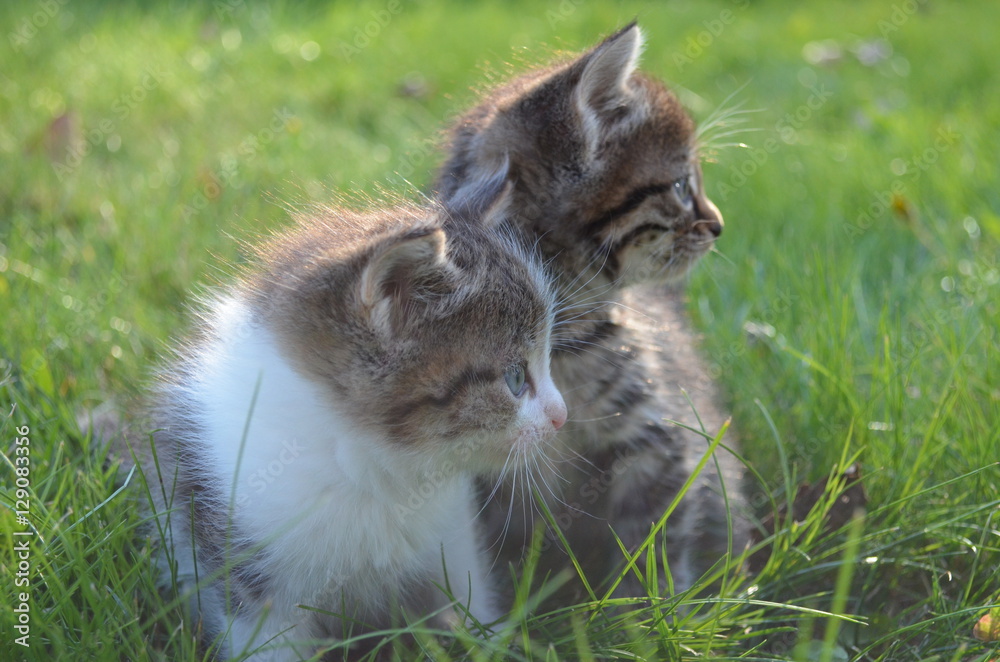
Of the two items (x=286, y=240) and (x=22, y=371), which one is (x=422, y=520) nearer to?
(x=286, y=240)

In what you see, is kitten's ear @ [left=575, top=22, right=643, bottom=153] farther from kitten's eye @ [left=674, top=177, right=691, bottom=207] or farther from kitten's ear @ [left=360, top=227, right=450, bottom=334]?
kitten's ear @ [left=360, top=227, right=450, bottom=334]

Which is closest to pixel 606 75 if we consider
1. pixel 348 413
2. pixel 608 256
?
pixel 608 256

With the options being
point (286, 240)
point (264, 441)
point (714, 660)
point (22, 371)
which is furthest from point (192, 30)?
point (714, 660)

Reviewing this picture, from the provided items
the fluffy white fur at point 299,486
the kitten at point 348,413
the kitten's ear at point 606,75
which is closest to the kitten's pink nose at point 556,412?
the kitten at point 348,413

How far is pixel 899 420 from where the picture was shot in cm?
212

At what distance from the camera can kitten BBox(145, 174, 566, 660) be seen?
1584 mm

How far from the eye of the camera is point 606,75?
6.91ft

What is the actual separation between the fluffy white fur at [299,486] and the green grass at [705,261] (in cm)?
22

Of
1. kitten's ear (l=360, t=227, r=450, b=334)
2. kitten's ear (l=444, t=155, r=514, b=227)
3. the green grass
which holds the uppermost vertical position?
kitten's ear (l=360, t=227, r=450, b=334)

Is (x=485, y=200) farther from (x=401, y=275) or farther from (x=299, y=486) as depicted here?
(x=299, y=486)

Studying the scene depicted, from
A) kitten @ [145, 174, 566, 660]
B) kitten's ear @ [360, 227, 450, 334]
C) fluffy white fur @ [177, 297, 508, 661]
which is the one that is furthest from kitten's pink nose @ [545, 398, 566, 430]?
kitten's ear @ [360, 227, 450, 334]

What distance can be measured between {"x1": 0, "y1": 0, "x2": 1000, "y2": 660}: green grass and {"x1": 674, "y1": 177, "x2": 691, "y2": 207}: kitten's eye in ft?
1.07

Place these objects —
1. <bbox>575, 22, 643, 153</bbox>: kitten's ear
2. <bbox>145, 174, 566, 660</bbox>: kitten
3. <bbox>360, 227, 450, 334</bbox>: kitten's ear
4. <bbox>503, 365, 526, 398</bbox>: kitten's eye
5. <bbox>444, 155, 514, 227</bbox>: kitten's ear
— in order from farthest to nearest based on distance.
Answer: <bbox>575, 22, 643, 153</bbox>: kitten's ear < <bbox>444, 155, 514, 227</bbox>: kitten's ear < <bbox>503, 365, 526, 398</bbox>: kitten's eye < <bbox>145, 174, 566, 660</bbox>: kitten < <bbox>360, 227, 450, 334</bbox>: kitten's ear

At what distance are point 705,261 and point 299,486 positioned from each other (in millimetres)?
2074
